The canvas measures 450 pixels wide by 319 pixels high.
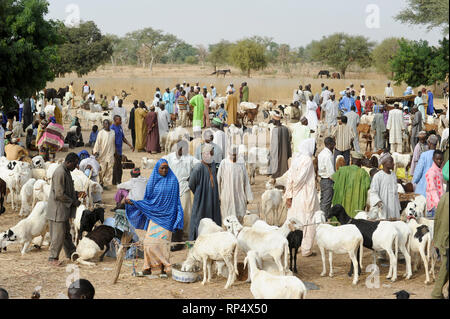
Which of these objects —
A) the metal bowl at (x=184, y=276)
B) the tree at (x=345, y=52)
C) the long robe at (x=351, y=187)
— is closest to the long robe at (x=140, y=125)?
the long robe at (x=351, y=187)

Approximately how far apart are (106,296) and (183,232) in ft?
7.99

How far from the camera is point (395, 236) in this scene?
743 cm

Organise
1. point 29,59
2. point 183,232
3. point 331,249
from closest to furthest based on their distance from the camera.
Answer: point 331,249 → point 183,232 → point 29,59

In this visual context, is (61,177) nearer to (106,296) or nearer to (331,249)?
(106,296)

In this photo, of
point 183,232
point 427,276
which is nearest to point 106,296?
point 183,232

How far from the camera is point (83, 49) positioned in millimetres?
38094

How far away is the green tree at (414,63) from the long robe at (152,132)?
14621 millimetres

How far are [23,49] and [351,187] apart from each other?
9.58 meters

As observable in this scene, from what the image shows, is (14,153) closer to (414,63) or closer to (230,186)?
(230,186)

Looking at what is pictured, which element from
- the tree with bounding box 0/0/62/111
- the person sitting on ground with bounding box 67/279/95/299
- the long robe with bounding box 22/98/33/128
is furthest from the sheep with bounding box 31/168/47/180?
the long robe with bounding box 22/98/33/128

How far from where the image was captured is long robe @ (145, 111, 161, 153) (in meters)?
17.3

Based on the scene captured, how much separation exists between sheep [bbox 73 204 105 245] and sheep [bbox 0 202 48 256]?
44 cm

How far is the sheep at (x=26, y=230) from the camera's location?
28.9ft

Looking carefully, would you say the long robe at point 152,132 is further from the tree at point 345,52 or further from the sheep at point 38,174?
the tree at point 345,52
